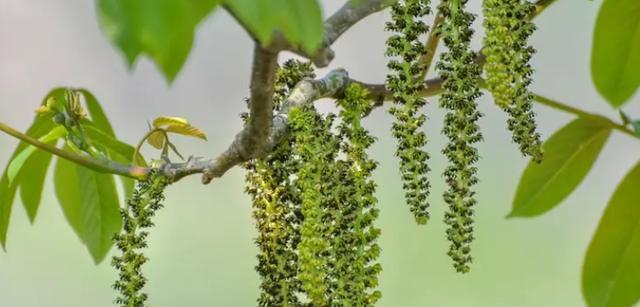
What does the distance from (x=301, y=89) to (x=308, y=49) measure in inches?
22.7

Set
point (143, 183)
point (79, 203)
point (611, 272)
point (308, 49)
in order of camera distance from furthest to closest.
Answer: point (79, 203) < point (611, 272) < point (143, 183) < point (308, 49)

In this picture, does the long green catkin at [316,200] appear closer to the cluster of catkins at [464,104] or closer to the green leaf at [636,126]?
the cluster of catkins at [464,104]

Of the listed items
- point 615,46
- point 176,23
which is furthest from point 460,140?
point 176,23

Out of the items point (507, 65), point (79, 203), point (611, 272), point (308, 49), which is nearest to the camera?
point (308, 49)

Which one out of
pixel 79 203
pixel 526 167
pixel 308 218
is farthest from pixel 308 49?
pixel 79 203

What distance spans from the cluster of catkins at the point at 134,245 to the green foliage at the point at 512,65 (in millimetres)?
339

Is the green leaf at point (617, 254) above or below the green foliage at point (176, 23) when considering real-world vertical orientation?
above

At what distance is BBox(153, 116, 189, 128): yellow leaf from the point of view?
1.14 m

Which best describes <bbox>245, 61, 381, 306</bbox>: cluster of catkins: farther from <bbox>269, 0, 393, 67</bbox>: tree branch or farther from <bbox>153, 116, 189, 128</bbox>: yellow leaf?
<bbox>153, 116, 189, 128</bbox>: yellow leaf

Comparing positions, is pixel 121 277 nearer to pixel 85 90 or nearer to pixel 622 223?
pixel 85 90

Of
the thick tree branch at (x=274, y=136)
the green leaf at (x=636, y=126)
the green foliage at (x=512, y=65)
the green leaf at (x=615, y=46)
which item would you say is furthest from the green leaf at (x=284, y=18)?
the green leaf at (x=636, y=126)

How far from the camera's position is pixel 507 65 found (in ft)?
2.60

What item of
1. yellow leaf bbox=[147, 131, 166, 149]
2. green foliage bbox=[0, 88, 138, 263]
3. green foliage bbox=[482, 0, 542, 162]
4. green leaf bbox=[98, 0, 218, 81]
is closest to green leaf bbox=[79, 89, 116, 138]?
green foliage bbox=[0, 88, 138, 263]

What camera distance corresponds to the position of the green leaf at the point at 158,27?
41cm
